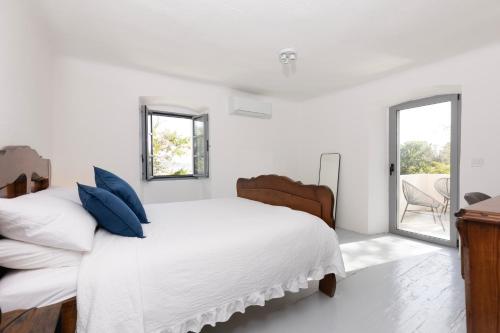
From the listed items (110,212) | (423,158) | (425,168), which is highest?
(423,158)

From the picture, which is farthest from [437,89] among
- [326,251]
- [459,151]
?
[326,251]

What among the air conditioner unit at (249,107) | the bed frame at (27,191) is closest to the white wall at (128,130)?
the air conditioner unit at (249,107)

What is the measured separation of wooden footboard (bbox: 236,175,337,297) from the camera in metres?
1.97

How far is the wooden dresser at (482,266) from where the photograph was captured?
0.87 meters

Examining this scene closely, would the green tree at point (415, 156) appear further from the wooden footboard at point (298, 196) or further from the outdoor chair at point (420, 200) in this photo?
the wooden footboard at point (298, 196)

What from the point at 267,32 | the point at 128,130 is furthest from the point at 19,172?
the point at 267,32

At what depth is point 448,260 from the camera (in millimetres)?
2789

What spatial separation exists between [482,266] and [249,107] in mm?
3567

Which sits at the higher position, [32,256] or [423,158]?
[423,158]

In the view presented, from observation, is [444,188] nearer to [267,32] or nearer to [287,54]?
[287,54]

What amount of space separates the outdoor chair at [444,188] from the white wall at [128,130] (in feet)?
8.39

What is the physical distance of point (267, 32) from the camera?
2.37m

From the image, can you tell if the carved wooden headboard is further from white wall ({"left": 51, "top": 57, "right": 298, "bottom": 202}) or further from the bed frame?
white wall ({"left": 51, "top": 57, "right": 298, "bottom": 202})

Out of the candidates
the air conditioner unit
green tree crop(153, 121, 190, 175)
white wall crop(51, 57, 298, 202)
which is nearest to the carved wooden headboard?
white wall crop(51, 57, 298, 202)
